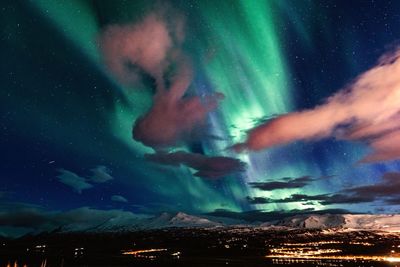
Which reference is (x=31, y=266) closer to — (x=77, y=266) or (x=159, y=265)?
(x=77, y=266)

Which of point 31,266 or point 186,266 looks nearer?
point 186,266

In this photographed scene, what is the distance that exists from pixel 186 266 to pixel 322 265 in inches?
1610

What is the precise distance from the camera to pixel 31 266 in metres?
121

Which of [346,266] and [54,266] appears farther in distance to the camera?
[54,266]

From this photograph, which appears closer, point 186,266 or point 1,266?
point 186,266

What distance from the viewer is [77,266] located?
114 metres

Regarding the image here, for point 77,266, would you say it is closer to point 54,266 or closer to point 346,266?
point 54,266

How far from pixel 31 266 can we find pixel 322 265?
9287cm

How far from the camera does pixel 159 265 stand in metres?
115

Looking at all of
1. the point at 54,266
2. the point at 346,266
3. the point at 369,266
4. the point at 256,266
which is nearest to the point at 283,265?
the point at 256,266

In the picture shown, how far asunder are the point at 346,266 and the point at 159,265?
5648 cm

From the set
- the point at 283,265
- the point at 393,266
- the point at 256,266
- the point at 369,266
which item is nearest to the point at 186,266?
the point at 256,266

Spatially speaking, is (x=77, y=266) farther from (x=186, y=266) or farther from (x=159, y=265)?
(x=186, y=266)

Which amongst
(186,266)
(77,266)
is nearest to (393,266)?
A: (186,266)
